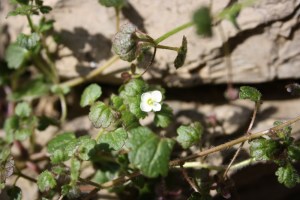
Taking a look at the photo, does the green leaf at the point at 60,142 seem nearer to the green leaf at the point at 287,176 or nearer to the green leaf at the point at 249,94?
the green leaf at the point at 249,94

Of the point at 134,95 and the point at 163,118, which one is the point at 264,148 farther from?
the point at 134,95

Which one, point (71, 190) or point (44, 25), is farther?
point (44, 25)

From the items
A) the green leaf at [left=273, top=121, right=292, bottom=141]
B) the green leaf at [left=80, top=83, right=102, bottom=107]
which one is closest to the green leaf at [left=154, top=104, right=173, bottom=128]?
the green leaf at [left=80, top=83, right=102, bottom=107]

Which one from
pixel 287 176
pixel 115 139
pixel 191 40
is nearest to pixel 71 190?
pixel 115 139

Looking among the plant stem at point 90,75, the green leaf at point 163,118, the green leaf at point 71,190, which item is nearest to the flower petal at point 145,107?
the green leaf at point 163,118

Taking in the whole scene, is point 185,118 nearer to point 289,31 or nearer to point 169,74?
point 169,74

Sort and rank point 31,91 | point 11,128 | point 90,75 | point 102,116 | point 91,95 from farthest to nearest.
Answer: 1. point 31,91
2. point 90,75
3. point 11,128
4. point 91,95
5. point 102,116
